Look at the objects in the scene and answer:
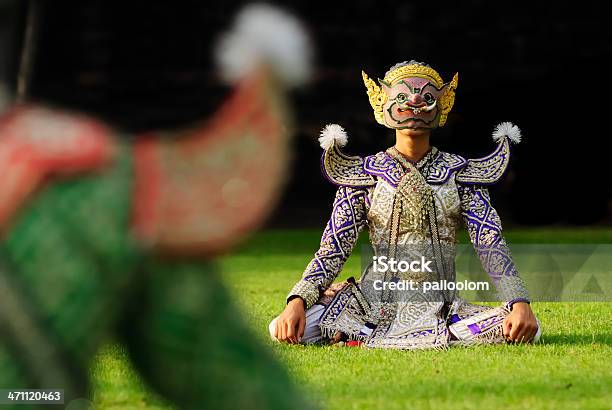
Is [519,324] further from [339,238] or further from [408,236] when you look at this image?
[339,238]

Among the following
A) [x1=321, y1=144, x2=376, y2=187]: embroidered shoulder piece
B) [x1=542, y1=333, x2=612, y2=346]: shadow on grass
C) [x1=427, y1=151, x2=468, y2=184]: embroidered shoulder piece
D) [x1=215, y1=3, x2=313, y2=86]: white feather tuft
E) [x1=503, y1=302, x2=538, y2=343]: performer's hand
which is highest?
[x1=215, y1=3, x2=313, y2=86]: white feather tuft

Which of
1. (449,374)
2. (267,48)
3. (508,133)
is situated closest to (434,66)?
(508,133)

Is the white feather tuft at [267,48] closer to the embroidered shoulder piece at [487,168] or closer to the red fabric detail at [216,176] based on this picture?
the red fabric detail at [216,176]

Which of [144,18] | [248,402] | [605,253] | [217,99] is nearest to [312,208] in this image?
[217,99]

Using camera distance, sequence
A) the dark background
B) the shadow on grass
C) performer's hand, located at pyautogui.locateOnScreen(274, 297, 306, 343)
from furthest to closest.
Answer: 1. the dark background
2. the shadow on grass
3. performer's hand, located at pyautogui.locateOnScreen(274, 297, 306, 343)

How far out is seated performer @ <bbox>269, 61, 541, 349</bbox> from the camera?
5449mm

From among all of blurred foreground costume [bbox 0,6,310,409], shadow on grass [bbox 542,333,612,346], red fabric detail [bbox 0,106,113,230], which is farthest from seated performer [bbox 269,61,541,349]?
red fabric detail [bbox 0,106,113,230]

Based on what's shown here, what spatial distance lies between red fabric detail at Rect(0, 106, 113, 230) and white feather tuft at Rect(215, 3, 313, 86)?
0.52 ft

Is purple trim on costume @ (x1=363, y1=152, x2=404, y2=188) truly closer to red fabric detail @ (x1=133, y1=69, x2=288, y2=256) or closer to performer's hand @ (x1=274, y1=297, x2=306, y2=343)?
performer's hand @ (x1=274, y1=297, x2=306, y2=343)

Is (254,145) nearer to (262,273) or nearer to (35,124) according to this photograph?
(35,124)

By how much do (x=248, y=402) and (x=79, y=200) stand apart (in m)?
0.30

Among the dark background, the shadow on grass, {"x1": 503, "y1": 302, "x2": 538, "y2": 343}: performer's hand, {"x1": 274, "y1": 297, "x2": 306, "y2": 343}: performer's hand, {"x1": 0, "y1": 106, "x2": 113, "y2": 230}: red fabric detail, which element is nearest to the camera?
{"x1": 0, "y1": 106, "x2": 113, "y2": 230}: red fabric detail

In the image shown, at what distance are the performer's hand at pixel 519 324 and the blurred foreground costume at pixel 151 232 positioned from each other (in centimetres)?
415

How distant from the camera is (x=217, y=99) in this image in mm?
15953
